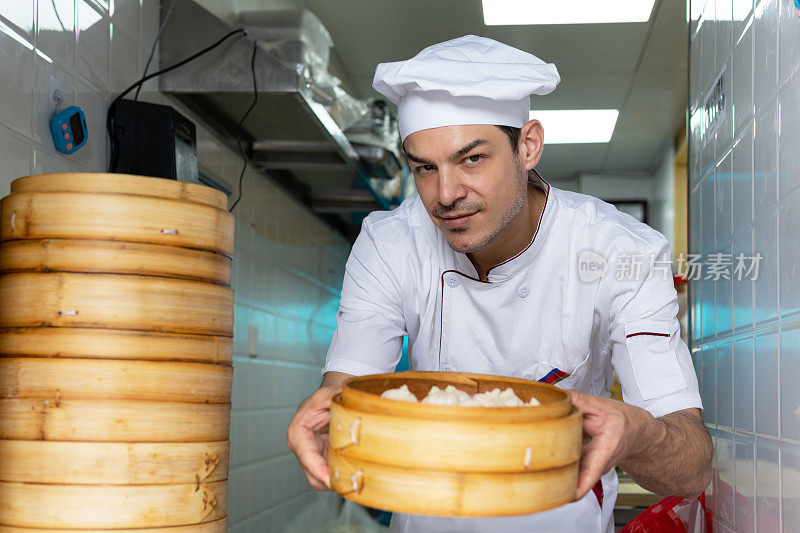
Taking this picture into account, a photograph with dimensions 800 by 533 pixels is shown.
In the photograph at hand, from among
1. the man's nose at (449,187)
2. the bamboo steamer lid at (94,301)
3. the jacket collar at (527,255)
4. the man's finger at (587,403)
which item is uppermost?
the man's nose at (449,187)

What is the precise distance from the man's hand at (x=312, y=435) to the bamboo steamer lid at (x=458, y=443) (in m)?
0.19

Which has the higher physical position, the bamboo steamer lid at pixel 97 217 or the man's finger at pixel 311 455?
the bamboo steamer lid at pixel 97 217

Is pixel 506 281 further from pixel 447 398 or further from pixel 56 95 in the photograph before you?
pixel 56 95

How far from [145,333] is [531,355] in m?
0.77

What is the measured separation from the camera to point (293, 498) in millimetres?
3682

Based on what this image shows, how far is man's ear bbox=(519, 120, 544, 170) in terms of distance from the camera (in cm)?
151

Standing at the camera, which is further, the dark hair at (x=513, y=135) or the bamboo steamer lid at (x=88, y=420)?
the dark hair at (x=513, y=135)

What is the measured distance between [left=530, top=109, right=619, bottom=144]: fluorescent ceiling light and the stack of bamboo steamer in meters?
3.96

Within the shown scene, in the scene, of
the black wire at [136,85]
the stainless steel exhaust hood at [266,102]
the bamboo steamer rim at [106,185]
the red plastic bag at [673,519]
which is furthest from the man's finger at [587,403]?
the stainless steel exhaust hood at [266,102]

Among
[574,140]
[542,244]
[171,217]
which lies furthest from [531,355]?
[574,140]

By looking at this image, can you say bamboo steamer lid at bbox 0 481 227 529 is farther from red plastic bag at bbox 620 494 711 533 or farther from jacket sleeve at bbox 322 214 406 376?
red plastic bag at bbox 620 494 711 533

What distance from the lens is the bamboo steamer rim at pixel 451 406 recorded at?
2.60 ft

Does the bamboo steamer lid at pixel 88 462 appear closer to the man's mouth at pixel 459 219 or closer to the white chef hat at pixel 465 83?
the man's mouth at pixel 459 219

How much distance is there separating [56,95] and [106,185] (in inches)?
21.0
